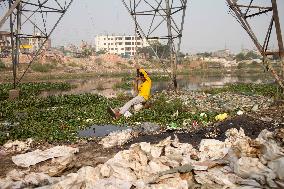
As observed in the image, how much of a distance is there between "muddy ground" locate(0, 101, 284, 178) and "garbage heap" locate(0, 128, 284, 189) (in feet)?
3.15

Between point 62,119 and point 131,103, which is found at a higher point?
point 131,103

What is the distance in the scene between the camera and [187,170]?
173 inches

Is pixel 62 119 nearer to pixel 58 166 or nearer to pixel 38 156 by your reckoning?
pixel 38 156

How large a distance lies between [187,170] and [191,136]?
2.90m

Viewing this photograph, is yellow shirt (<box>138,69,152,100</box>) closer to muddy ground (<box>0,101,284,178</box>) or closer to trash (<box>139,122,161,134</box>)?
trash (<box>139,122,161,134</box>)

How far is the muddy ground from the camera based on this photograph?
5902 millimetres

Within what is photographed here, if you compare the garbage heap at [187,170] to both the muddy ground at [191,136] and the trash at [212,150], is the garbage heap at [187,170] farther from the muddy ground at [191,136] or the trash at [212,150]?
the muddy ground at [191,136]

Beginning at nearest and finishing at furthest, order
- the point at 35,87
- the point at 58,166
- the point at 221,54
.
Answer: the point at 58,166 < the point at 35,87 < the point at 221,54

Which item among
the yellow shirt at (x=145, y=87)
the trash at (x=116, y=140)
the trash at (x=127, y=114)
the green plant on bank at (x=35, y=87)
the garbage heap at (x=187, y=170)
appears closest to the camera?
the garbage heap at (x=187, y=170)

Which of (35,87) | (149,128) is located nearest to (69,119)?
(149,128)

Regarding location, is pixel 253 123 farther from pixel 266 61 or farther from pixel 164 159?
pixel 164 159

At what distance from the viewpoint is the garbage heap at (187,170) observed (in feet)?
13.7

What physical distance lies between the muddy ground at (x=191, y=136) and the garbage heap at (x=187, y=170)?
96 cm

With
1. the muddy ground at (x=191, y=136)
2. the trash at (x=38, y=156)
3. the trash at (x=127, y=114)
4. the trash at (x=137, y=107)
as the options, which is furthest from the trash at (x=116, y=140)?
the trash at (x=137, y=107)
